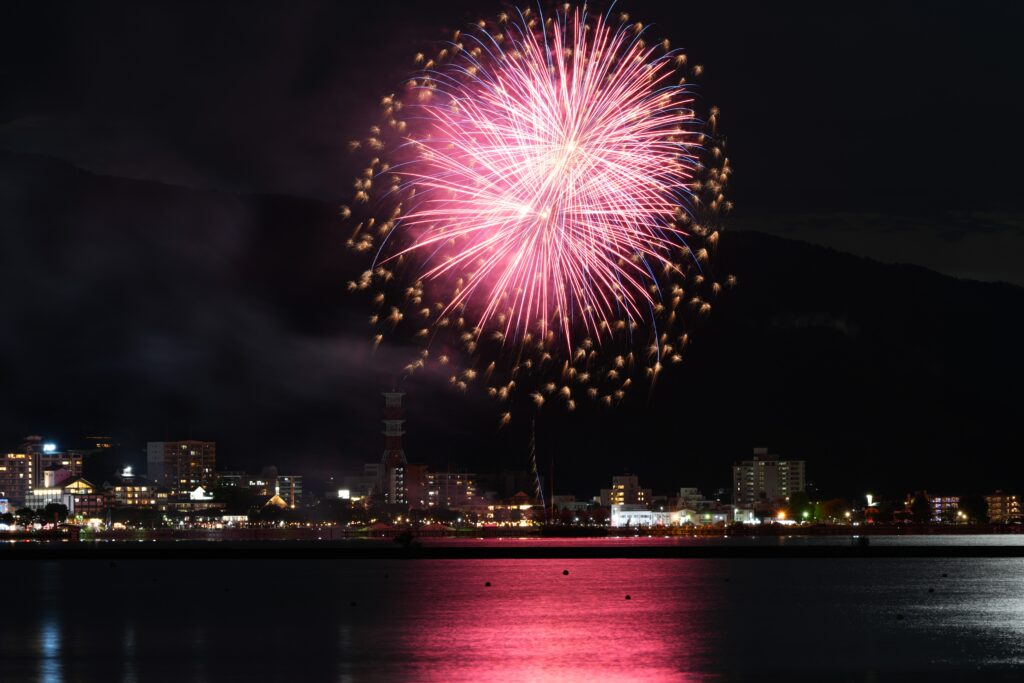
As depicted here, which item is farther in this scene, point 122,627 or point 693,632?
point 122,627

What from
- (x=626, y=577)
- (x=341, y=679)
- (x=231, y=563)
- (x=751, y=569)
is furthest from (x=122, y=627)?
(x=231, y=563)

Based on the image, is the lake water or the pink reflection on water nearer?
the pink reflection on water

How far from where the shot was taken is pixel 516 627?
137ft

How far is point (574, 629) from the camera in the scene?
40656 mm

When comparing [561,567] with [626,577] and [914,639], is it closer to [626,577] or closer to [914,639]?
[626,577]

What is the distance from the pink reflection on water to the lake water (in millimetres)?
92

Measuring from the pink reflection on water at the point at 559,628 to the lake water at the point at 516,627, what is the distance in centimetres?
9

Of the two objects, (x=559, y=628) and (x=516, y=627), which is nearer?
(x=559, y=628)

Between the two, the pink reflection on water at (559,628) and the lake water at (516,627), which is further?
the lake water at (516,627)

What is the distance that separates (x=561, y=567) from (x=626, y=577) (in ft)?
A: 42.2

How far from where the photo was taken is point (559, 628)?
41031 mm

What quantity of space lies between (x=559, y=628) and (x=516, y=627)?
1408 mm

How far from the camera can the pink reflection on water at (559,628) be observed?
30.6 metres

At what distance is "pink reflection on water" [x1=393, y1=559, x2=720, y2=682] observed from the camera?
3059 centimetres
